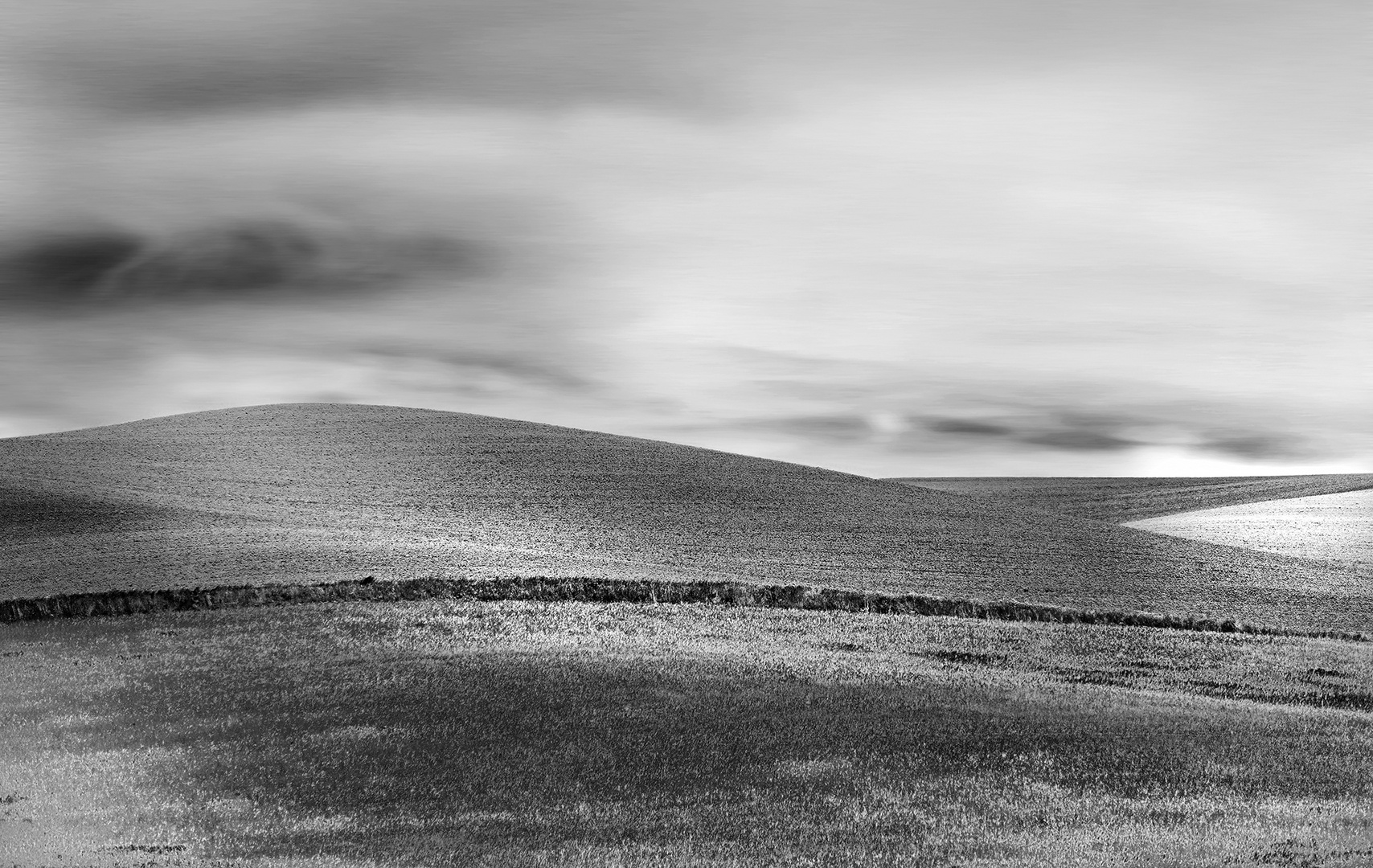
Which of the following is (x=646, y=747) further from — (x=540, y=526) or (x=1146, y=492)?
(x=1146, y=492)

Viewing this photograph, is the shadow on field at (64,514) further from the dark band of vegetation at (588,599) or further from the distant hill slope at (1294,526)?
the distant hill slope at (1294,526)

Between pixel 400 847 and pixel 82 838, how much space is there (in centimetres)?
375

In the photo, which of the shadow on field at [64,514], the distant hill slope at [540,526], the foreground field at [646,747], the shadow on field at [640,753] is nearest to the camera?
the foreground field at [646,747]

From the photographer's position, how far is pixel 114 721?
21.8m

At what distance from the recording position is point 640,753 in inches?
760

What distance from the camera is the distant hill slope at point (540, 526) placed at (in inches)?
1588

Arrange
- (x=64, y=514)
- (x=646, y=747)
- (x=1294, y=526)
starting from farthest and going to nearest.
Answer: (x=1294, y=526), (x=64, y=514), (x=646, y=747)

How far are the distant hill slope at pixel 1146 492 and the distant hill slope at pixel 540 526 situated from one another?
62.1ft

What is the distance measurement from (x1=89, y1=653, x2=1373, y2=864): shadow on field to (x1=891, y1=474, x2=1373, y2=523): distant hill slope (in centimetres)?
5509

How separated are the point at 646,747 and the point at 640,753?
367mm

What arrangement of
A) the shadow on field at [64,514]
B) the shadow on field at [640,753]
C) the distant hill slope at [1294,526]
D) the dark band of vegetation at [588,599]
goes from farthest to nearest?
the distant hill slope at [1294,526] → the shadow on field at [64,514] → the dark band of vegetation at [588,599] → the shadow on field at [640,753]

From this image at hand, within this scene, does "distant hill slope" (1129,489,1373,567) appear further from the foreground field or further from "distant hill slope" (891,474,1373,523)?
the foreground field

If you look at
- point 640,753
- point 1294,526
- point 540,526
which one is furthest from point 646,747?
point 1294,526

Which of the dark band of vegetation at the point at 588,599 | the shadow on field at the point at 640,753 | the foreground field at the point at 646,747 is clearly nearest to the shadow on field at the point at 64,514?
the dark band of vegetation at the point at 588,599
